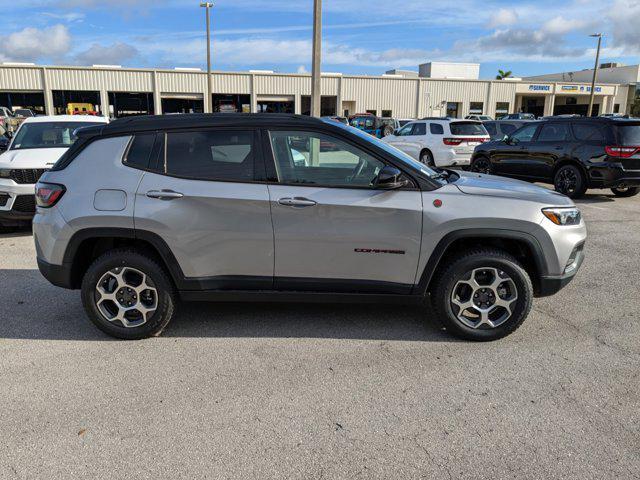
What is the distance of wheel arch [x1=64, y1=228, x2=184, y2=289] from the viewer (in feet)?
13.3

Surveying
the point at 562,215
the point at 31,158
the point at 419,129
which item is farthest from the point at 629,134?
the point at 31,158

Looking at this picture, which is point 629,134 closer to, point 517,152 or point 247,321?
point 517,152

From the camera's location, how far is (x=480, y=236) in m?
4.01

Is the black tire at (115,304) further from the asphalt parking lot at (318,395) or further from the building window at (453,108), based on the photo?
the building window at (453,108)

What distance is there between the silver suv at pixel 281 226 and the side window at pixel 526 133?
29.3 feet

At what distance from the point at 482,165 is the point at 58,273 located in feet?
38.8

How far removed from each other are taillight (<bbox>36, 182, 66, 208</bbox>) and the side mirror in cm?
246

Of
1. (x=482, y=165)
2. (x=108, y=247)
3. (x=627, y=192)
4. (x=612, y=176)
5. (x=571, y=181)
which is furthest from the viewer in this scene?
(x=482, y=165)

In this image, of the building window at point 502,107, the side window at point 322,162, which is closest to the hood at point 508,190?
the side window at point 322,162

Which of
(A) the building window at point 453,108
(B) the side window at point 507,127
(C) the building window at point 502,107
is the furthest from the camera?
(C) the building window at point 502,107

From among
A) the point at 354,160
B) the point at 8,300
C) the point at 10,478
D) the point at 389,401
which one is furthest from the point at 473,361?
the point at 8,300

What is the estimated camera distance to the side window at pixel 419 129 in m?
16.7

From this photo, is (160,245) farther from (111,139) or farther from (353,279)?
(353,279)

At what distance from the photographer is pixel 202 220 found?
13.1 feet
